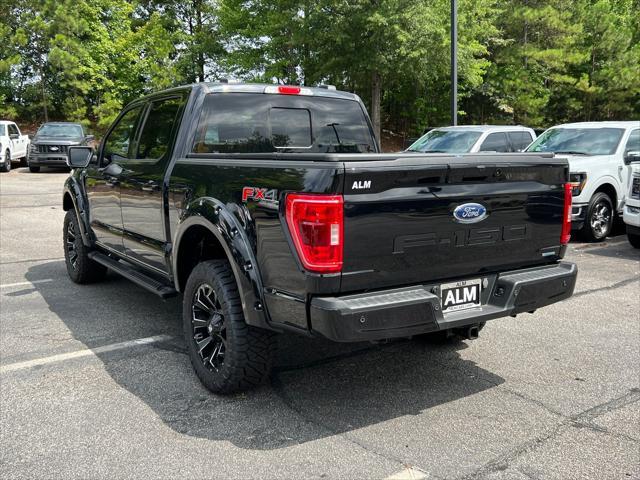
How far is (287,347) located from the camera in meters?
4.67

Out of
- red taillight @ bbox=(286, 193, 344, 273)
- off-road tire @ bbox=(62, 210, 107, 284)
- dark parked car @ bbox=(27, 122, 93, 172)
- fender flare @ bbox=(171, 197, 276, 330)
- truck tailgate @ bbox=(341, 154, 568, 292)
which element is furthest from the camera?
dark parked car @ bbox=(27, 122, 93, 172)

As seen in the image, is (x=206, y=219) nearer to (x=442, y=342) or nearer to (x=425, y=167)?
(x=425, y=167)

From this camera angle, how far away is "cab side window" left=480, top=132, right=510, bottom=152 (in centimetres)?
1157

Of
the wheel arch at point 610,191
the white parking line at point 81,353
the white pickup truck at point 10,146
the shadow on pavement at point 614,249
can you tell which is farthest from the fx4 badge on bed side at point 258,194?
the white pickup truck at point 10,146

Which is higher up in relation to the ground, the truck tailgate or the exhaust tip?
the truck tailgate

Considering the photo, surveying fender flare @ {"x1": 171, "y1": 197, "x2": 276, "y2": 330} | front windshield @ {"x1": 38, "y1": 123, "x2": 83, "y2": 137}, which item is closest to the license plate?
fender flare @ {"x1": 171, "y1": 197, "x2": 276, "y2": 330}

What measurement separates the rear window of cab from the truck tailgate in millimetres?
1727

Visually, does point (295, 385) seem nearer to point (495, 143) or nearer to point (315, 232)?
point (315, 232)

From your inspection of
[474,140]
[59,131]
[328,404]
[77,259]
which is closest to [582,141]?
[474,140]

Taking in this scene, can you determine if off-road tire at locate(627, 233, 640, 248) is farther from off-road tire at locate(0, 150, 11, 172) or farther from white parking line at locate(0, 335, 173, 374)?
off-road tire at locate(0, 150, 11, 172)

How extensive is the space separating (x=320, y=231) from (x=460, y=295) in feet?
3.25

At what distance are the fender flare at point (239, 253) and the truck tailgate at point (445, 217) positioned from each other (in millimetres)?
570

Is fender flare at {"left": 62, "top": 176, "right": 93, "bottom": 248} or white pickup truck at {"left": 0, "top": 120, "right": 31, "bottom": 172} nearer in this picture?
fender flare at {"left": 62, "top": 176, "right": 93, "bottom": 248}

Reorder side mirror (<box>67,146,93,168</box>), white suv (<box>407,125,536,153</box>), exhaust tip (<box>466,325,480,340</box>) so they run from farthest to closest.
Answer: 1. white suv (<box>407,125,536,153</box>)
2. side mirror (<box>67,146,93,168</box>)
3. exhaust tip (<box>466,325,480,340</box>)
